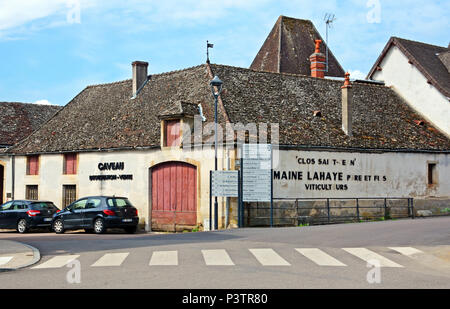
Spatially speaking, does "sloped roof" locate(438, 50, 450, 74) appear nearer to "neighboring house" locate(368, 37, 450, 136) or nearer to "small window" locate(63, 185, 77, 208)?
"neighboring house" locate(368, 37, 450, 136)

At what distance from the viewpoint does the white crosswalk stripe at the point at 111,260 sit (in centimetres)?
1170

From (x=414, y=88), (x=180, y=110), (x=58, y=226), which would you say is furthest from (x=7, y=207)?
(x=414, y=88)

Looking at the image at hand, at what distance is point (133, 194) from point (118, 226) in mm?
4590

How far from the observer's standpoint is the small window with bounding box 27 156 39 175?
3266cm

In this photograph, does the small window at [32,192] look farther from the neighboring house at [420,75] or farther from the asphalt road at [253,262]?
the neighboring house at [420,75]

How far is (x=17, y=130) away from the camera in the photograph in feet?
132

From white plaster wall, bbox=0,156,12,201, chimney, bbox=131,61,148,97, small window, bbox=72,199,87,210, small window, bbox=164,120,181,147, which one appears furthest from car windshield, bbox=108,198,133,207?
white plaster wall, bbox=0,156,12,201

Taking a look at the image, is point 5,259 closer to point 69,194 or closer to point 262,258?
point 262,258

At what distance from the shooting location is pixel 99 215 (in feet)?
77.3

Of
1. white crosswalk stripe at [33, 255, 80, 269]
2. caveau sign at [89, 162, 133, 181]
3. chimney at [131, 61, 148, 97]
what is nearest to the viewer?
white crosswalk stripe at [33, 255, 80, 269]

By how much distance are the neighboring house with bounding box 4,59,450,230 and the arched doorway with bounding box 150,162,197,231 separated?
5cm

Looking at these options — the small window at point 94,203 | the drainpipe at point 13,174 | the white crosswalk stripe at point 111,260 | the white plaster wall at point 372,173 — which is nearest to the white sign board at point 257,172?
the white plaster wall at point 372,173
